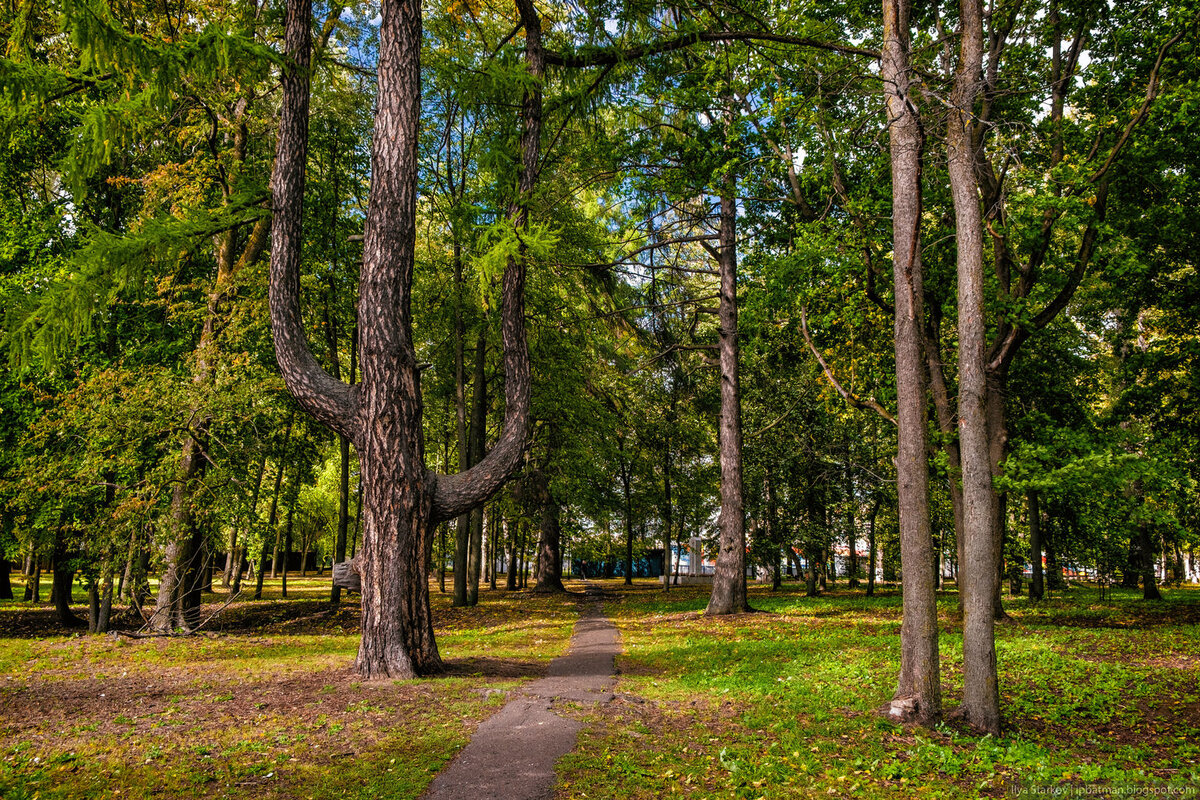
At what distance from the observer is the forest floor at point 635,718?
4.80 meters

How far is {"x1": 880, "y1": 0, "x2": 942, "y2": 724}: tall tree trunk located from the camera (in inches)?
248

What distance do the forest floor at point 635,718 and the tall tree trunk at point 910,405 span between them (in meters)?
0.54

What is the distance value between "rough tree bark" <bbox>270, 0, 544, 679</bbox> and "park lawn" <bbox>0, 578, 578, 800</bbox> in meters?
1.04

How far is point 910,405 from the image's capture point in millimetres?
6629

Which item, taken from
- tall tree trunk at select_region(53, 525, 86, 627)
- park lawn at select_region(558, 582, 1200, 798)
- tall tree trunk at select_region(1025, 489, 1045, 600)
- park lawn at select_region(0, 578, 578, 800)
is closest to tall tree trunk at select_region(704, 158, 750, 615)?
park lawn at select_region(558, 582, 1200, 798)

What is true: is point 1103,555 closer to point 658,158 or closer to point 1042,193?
point 1042,193

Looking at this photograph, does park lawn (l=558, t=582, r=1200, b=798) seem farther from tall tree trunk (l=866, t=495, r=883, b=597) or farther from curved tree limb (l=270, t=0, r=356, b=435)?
tall tree trunk (l=866, t=495, r=883, b=597)

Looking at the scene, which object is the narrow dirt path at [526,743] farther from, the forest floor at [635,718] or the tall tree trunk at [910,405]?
the tall tree trunk at [910,405]

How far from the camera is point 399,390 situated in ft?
27.6

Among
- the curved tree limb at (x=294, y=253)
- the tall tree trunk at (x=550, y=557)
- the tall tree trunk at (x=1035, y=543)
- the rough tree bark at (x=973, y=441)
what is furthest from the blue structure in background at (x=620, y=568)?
the rough tree bark at (x=973, y=441)

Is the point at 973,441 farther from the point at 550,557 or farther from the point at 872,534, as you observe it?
the point at 550,557

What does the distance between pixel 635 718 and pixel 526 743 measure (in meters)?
1.40

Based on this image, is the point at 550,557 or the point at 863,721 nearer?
the point at 863,721

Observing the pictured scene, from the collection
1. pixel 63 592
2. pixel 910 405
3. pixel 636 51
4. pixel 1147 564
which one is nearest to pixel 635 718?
pixel 910 405
